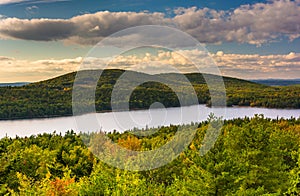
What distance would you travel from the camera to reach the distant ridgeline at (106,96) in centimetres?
13838

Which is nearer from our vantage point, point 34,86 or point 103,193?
point 103,193

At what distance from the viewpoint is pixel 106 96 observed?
134125mm

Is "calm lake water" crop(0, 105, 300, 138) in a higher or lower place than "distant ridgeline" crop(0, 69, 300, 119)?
lower

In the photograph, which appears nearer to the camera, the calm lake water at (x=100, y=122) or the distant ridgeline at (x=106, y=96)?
the calm lake water at (x=100, y=122)

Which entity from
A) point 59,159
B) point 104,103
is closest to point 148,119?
point 104,103

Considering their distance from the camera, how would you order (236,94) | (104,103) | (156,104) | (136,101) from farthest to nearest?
(236,94) < (156,104) < (136,101) < (104,103)

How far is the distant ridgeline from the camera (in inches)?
5448

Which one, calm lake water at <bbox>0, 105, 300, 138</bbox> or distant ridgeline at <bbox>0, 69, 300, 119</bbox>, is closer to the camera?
calm lake water at <bbox>0, 105, 300, 138</bbox>

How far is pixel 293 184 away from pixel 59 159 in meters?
23.7

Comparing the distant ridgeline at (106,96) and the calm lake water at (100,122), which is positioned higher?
the distant ridgeline at (106,96)

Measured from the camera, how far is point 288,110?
160875 mm

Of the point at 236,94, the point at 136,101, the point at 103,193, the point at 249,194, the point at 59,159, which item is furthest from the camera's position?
the point at 236,94

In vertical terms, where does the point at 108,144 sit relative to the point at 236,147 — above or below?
below

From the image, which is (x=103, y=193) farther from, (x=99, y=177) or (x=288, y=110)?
(x=288, y=110)
